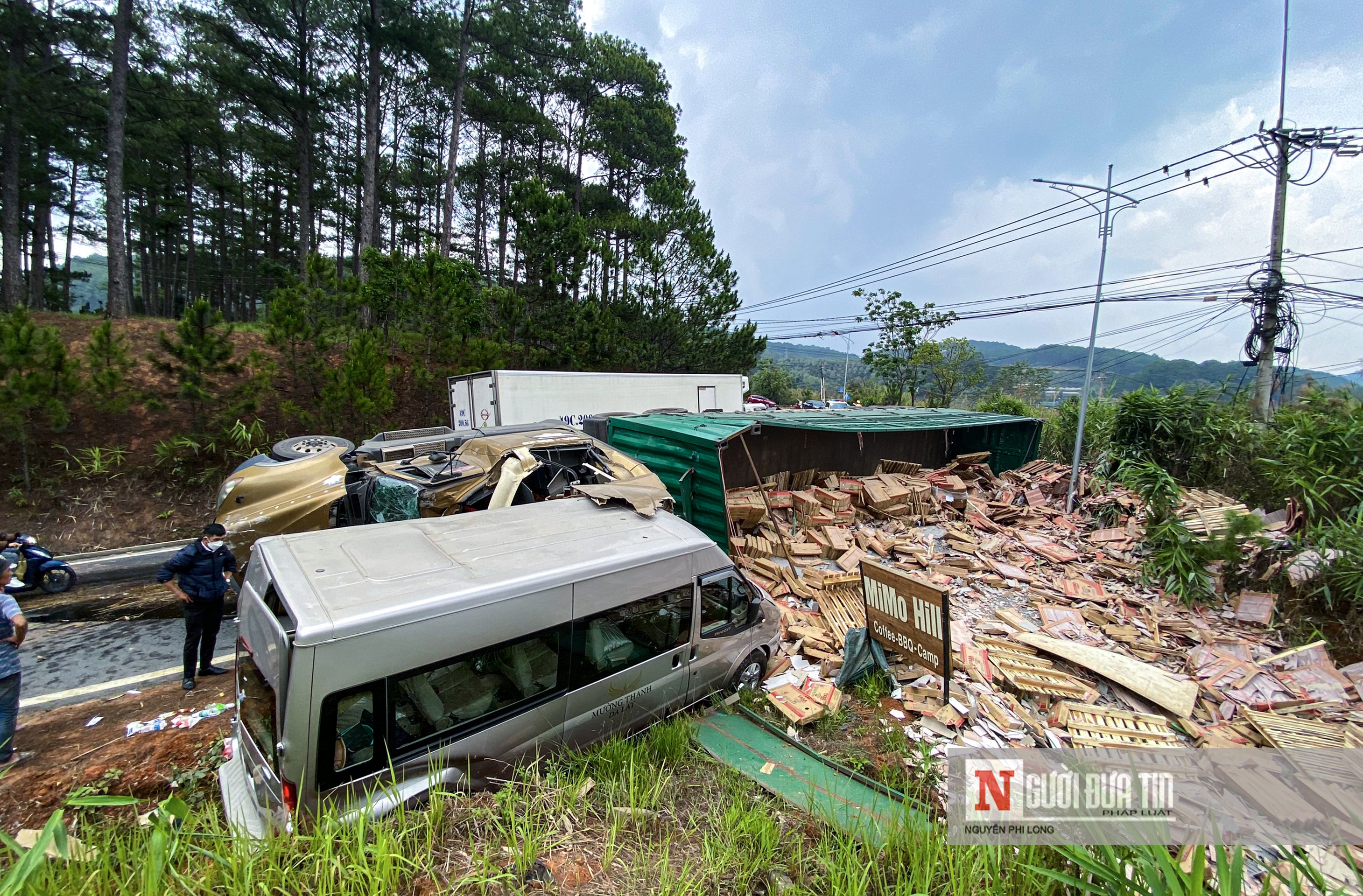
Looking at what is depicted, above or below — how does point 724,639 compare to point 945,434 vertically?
below

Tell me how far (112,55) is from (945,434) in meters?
24.0

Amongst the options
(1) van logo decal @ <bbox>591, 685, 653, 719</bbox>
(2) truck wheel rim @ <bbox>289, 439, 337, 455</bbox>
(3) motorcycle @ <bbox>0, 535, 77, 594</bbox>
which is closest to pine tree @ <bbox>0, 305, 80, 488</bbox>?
(3) motorcycle @ <bbox>0, 535, 77, 594</bbox>

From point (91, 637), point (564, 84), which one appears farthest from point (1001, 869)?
point (564, 84)

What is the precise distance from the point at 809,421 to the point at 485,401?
713 cm

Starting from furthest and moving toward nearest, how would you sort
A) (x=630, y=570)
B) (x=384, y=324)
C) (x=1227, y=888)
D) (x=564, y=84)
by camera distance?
1. (x=564, y=84)
2. (x=384, y=324)
3. (x=630, y=570)
4. (x=1227, y=888)

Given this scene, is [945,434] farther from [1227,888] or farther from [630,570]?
[1227,888]

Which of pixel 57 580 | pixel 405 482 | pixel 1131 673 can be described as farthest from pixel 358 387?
pixel 1131 673

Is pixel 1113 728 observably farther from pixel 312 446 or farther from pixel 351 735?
pixel 312 446

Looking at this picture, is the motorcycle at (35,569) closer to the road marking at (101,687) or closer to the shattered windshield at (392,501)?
the road marking at (101,687)

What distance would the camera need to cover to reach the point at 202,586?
488cm

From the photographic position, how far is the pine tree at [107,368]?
9.18 m

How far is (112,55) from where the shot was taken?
13.3 metres

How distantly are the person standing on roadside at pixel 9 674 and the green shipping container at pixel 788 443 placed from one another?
7050mm

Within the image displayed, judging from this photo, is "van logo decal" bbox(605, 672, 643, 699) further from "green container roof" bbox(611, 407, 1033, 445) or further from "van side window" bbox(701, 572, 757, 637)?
"green container roof" bbox(611, 407, 1033, 445)
